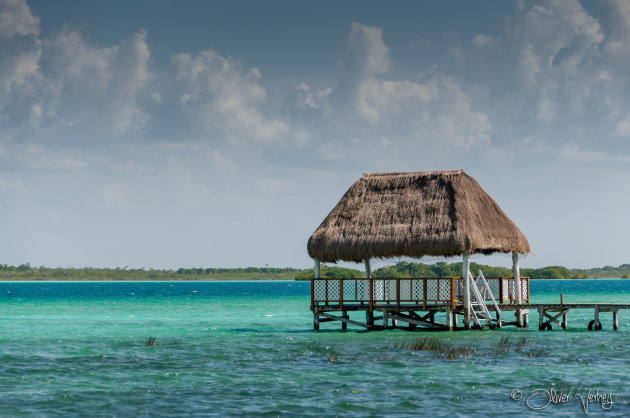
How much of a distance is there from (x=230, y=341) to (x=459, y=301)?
865 centimetres

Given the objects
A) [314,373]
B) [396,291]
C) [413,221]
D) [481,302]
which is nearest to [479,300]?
[481,302]

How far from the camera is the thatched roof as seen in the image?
29.1 metres

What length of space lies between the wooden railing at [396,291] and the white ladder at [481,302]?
1.59 ft

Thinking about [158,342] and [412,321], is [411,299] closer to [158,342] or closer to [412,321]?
[412,321]

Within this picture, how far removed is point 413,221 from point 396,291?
2.71 meters

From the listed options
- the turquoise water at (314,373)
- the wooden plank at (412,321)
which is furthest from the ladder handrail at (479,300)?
the wooden plank at (412,321)

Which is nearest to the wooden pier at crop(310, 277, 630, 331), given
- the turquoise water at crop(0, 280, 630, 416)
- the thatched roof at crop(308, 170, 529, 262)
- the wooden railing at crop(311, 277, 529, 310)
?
the wooden railing at crop(311, 277, 529, 310)

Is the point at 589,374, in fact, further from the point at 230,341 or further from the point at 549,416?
the point at 230,341

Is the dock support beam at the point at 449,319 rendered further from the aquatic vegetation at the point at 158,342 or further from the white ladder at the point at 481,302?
the aquatic vegetation at the point at 158,342

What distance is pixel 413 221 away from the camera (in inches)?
1181

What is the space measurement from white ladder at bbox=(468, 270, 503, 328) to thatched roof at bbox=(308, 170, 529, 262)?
148 centimetres

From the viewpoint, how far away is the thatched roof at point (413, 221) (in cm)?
2911

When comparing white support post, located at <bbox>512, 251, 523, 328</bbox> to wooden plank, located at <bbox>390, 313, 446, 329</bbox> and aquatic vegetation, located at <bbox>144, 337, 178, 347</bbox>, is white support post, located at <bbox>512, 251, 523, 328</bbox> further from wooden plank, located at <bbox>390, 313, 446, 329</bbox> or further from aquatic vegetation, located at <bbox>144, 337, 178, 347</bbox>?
aquatic vegetation, located at <bbox>144, 337, 178, 347</bbox>

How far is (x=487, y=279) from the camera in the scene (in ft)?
111
